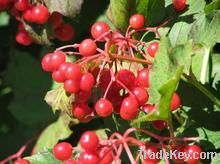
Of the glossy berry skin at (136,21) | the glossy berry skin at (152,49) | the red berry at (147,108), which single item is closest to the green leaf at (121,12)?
the glossy berry skin at (136,21)

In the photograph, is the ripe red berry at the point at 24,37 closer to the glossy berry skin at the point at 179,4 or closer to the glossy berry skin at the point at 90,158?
the glossy berry skin at the point at 179,4

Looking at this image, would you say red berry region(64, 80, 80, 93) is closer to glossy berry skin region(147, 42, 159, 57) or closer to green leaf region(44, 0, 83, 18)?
glossy berry skin region(147, 42, 159, 57)

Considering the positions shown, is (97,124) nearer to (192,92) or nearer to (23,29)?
(23,29)

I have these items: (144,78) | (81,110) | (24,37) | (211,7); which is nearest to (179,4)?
(211,7)

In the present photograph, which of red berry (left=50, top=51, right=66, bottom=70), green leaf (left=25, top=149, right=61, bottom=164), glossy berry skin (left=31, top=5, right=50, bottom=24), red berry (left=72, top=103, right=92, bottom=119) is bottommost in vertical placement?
green leaf (left=25, top=149, right=61, bottom=164)

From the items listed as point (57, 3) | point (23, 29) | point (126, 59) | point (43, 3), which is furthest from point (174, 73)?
point (23, 29)

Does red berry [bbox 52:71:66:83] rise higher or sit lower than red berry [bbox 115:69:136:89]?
higher

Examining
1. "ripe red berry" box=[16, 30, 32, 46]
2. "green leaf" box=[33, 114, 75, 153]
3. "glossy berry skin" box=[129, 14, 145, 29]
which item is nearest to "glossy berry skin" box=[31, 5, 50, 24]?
"ripe red berry" box=[16, 30, 32, 46]
